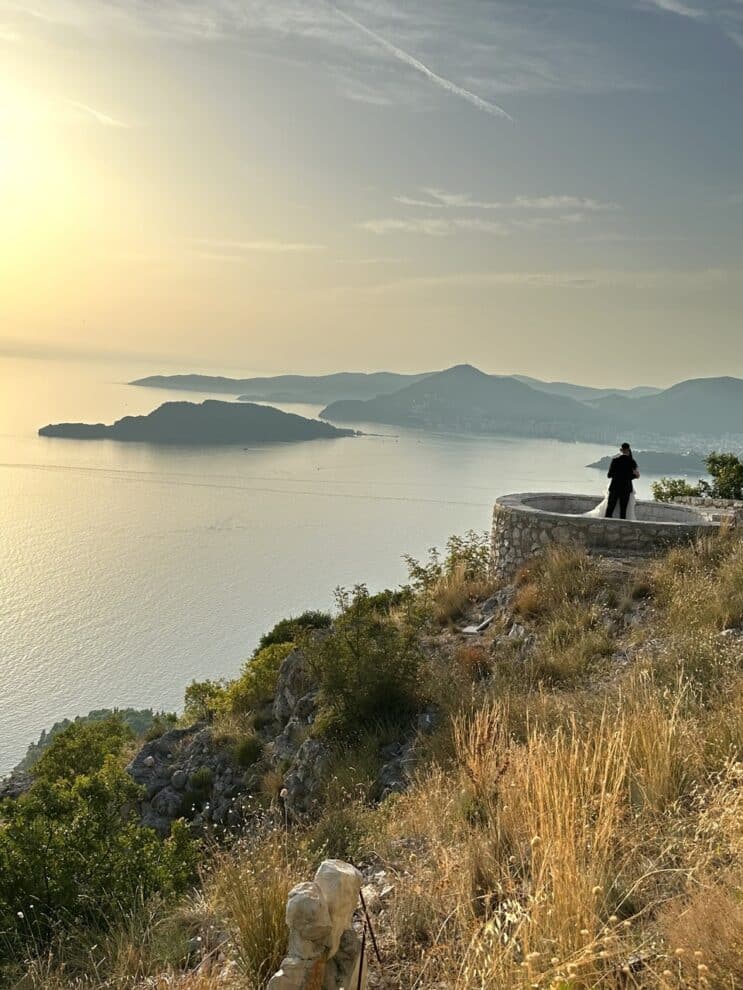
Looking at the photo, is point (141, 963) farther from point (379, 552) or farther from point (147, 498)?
point (147, 498)

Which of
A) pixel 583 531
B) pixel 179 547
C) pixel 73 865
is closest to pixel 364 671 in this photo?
pixel 73 865

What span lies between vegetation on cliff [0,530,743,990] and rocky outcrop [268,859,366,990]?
342mm

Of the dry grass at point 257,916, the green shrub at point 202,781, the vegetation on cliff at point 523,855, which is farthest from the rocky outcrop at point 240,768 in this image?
the dry grass at point 257,916

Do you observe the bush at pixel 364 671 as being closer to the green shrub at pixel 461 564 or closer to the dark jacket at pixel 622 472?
the green shrub at pixel 461 564

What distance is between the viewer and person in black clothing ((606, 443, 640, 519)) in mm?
12328

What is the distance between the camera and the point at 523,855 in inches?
128

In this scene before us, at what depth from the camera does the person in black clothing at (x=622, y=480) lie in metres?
12.3

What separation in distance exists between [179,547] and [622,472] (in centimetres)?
7666

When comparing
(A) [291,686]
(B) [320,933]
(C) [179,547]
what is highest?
(B) [320,933]

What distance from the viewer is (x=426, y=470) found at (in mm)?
136250

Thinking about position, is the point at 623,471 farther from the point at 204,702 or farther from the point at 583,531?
the point at 204,702

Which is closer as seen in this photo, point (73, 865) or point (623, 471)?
point (73, 865)

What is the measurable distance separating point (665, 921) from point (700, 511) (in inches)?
479

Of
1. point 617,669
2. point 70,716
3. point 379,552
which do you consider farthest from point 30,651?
point 617,669
